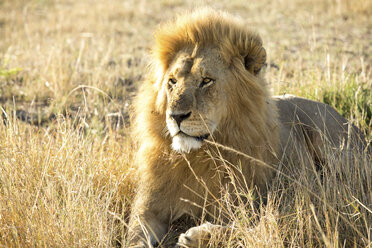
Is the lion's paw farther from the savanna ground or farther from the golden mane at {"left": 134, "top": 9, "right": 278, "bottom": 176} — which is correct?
the golden mane at {"left": 134, "top": 9, "right": 278, "bottom": 176}

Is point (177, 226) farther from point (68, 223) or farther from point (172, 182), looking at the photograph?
point (68, 223)

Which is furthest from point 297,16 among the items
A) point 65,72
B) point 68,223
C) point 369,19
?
point 68,223

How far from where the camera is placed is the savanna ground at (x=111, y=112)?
308 centimetres

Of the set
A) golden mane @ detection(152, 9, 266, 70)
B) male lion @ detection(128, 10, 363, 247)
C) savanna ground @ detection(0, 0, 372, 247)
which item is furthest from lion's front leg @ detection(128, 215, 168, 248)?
golden mane @ detection(152, 9, 266, 70)

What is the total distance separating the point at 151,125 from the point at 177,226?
0.85 meters

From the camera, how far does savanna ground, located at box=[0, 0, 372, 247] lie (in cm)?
308

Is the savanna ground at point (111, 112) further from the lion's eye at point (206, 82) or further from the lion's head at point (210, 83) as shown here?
the lion's eye at point (206, 82)

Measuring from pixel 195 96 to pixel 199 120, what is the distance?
19cm

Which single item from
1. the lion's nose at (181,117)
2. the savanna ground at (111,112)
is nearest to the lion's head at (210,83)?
the lion's nose at (181,117)

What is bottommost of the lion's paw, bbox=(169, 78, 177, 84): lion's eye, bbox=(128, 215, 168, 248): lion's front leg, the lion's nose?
bbox=(128, 215, 168, 248): lion's front leg

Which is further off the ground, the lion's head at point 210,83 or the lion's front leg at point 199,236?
the lion's head at point 210,83

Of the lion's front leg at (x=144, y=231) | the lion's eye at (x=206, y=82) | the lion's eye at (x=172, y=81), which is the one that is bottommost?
the lion's front leg at (x=144, y=231)

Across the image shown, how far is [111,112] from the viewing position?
5977 mm

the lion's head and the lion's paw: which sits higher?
the lion's head
